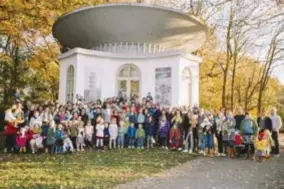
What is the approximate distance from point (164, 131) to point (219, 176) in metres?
5.33

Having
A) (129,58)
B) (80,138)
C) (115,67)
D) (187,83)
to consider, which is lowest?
(80,138)

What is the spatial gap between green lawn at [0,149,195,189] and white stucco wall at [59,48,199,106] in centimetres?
684

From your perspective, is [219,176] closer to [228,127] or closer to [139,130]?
[228,127]

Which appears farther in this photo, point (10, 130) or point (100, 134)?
point (100, 134)

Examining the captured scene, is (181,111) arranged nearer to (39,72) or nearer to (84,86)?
(84,86)

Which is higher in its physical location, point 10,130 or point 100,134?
point 10,130

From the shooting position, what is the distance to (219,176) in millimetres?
9891

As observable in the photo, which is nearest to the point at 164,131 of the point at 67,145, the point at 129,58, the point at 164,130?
the point at 164,130

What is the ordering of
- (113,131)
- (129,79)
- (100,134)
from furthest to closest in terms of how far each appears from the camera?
(129,79)
(113,131)
(100,134)

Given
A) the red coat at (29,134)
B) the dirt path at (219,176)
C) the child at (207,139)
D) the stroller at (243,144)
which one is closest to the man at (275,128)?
the stroller at (243,144)

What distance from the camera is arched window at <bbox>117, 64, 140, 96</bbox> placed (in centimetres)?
2114

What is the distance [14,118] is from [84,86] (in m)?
6.37

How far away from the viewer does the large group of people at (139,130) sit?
13.9m

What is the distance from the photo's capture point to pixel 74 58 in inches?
809
